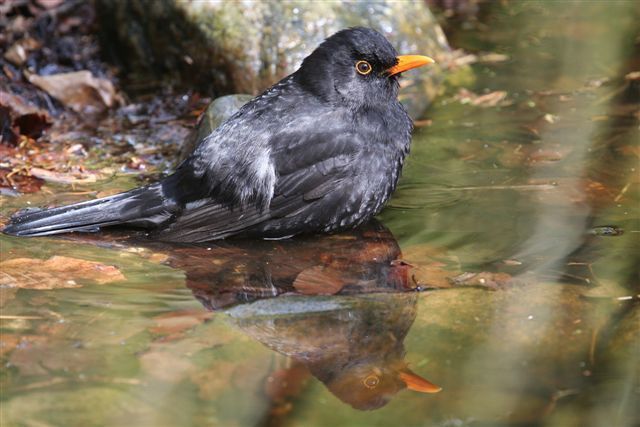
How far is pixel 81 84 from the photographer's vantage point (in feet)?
24.6

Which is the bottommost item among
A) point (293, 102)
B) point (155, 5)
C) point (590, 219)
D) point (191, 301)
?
point (590, 219)

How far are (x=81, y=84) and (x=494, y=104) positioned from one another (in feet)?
10.7

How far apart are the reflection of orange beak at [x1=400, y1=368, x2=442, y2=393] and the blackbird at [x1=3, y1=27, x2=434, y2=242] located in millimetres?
1758

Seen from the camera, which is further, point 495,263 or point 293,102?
point 293,102

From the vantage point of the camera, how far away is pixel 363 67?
210 inches

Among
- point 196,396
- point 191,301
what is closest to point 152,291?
point 191,301

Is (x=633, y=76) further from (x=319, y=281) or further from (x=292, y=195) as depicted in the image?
(x=319, y=281)

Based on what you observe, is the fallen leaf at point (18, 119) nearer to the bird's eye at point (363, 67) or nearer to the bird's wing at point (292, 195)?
the bird's wing at point (292, 195)

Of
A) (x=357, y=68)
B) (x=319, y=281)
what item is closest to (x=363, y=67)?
(x=357, y=68)

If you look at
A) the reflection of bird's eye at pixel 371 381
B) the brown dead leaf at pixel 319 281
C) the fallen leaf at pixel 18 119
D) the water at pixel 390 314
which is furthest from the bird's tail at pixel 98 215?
the reflection of bird's eye at pixel 371 381

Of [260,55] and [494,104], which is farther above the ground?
[260,55]

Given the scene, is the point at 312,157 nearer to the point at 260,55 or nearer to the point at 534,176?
A: the point at 534,176

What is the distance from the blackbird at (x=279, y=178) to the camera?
503cm

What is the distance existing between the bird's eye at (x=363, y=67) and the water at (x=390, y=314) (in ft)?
2.38
